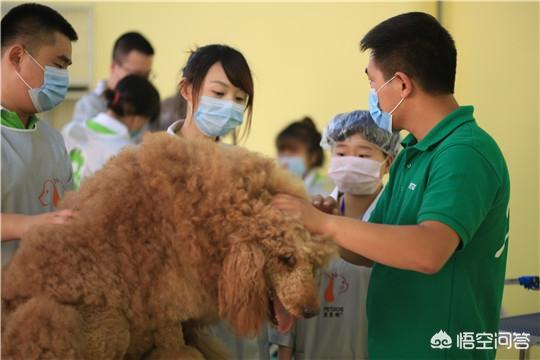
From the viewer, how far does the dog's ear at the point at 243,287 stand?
43.6 inches

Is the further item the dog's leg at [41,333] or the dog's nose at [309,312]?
the dog's nose at [309,312]

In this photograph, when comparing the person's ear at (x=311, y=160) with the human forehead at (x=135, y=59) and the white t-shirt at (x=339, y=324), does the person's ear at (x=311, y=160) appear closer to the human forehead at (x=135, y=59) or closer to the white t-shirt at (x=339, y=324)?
the human forehead at (x=135, y=59)

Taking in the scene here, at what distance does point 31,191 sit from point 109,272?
74cm

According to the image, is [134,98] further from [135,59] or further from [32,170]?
[32,170]

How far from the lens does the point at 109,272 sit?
1.11 m

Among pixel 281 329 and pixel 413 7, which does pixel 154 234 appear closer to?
pixel 281 329

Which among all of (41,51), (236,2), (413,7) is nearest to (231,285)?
(41,51)

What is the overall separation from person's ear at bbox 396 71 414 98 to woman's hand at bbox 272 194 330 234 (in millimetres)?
525

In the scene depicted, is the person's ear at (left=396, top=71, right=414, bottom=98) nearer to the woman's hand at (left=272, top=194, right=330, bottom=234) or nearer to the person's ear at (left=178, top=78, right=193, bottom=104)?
the woman's hand at (left=272, top=194, right=330, bottom=234)

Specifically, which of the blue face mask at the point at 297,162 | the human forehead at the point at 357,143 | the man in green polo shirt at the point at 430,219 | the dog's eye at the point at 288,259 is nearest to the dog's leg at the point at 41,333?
the dog's eye at the point at 288,259

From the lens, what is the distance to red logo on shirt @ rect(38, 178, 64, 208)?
69.6 inches

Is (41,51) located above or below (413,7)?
below

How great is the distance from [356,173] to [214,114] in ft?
1.71

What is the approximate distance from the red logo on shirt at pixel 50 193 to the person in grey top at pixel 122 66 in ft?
8.53
